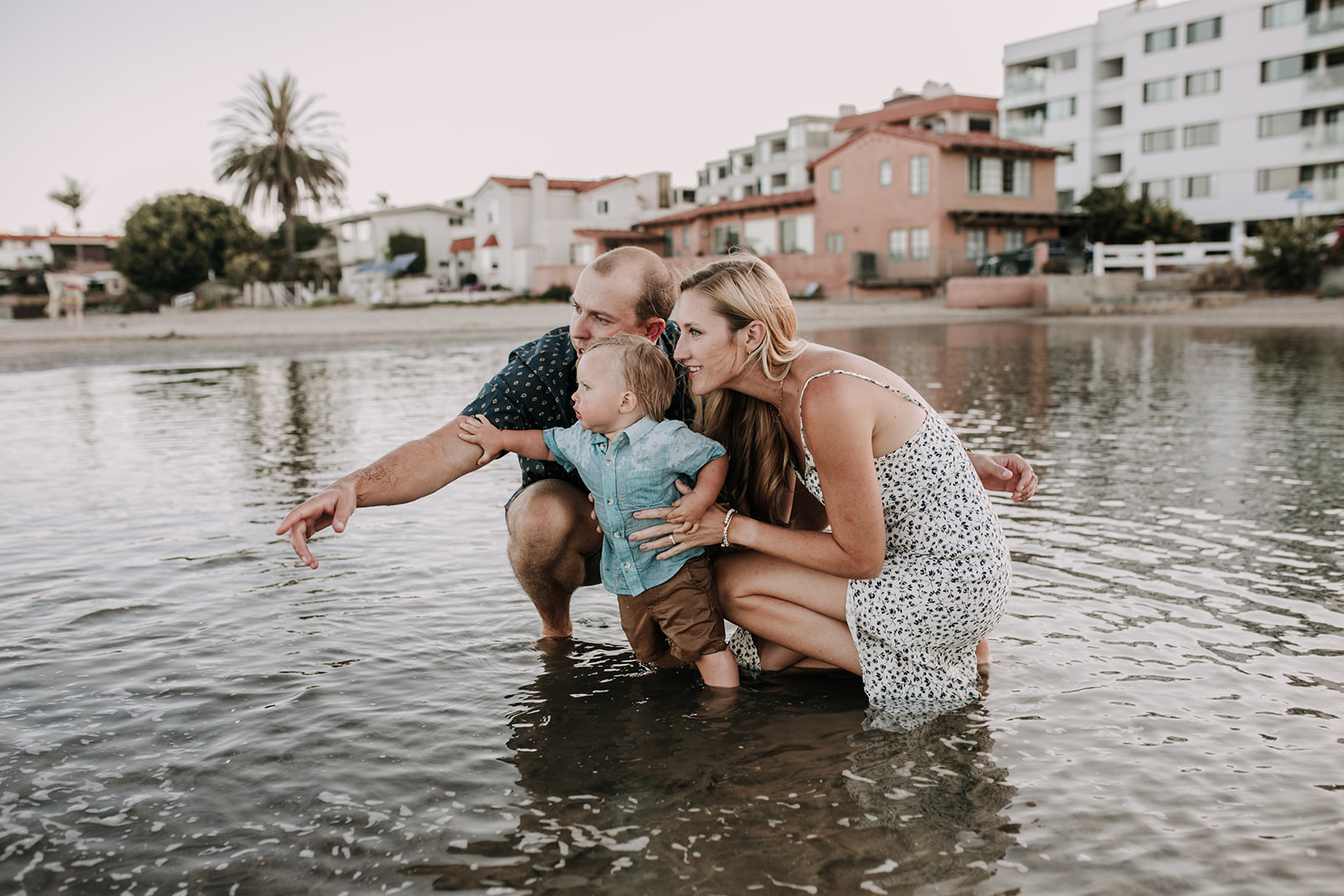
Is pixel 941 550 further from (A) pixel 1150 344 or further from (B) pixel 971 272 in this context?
(B) pixel 971 272

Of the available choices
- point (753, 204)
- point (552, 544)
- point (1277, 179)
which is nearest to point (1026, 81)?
point (1277, 179)

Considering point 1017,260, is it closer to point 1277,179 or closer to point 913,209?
point 913,209

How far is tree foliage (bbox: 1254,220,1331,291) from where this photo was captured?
28.1 m

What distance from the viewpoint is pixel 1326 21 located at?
150 ft

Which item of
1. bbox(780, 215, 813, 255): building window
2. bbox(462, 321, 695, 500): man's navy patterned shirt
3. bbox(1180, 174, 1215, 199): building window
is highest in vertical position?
bbox(1180, 174, 1215, 199): building window

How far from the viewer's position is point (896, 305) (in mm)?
34875

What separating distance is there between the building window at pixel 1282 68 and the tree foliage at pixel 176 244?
53.4m

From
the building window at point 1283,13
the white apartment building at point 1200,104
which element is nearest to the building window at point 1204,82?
the white apartment building at point 1200,104

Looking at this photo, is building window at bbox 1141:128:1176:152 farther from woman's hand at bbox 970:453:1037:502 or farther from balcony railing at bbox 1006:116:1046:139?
woman's hand at bbox 970:453:1037:502

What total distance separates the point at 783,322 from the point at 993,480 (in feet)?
4.01

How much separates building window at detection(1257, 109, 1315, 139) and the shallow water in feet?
166

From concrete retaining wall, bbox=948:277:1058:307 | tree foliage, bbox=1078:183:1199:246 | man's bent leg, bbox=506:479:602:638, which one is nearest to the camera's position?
man's bent leg, bbox=506:479:602:638

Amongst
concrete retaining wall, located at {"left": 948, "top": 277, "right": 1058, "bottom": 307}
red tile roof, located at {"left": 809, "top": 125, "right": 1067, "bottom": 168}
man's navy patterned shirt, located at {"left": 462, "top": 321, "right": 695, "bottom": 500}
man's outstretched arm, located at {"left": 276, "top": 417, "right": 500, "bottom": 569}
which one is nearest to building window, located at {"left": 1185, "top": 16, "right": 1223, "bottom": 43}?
red tile roof, located at {"left": 809, "top": 125, "right": 1067, "bottom": 168}

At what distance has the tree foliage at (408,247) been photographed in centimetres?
6550
